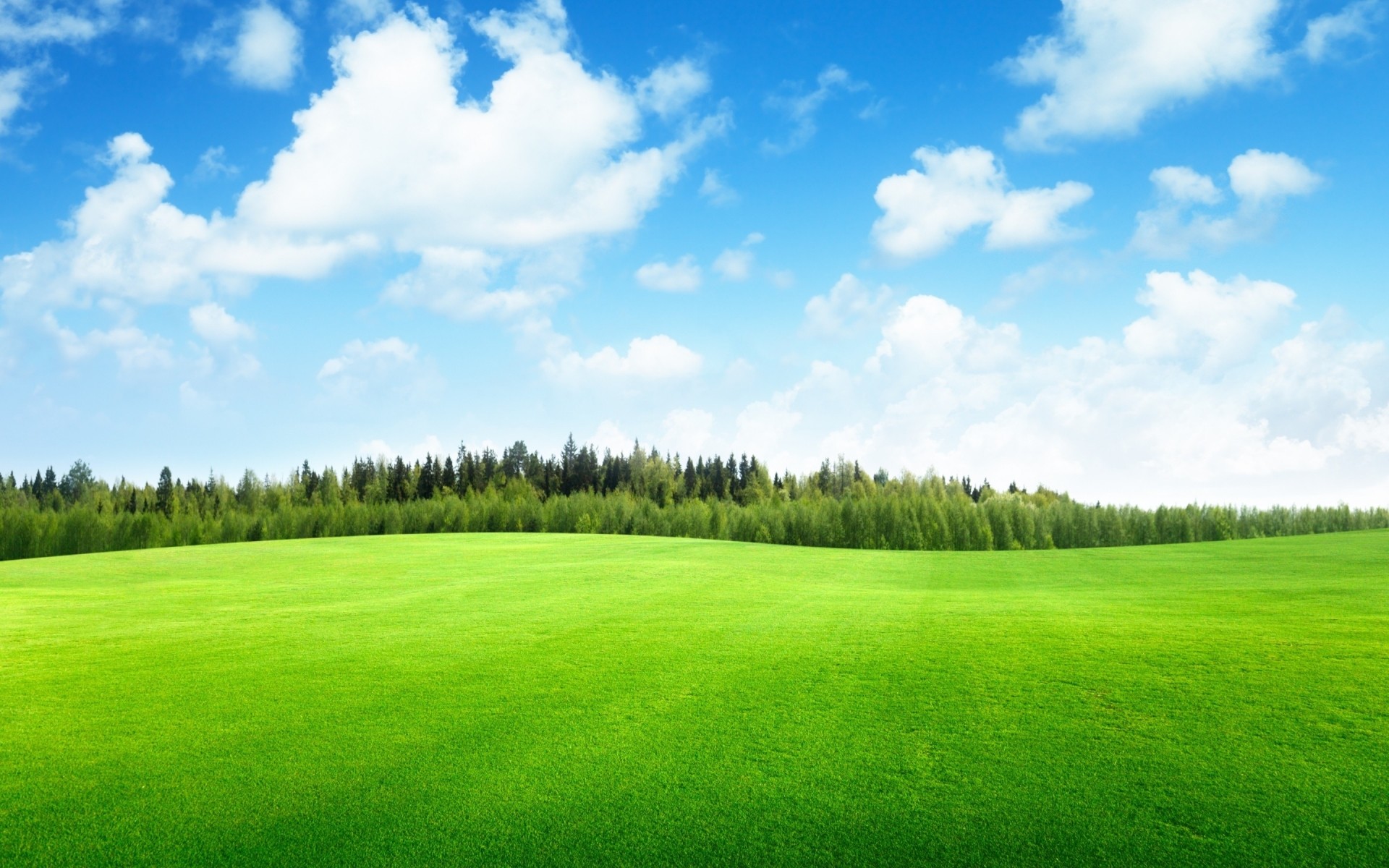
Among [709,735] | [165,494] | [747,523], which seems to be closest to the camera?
[709,735]

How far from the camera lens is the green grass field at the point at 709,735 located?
4172mm

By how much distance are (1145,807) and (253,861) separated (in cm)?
484

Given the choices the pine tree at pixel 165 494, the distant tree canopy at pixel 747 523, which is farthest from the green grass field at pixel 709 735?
the pine tree at pixel 165 494

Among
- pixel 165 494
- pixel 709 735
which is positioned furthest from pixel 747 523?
pixel 165 494

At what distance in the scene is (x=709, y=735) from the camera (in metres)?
5.57

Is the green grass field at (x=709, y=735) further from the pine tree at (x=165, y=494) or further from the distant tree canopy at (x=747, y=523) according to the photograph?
the pine tree at (x=165, y=494)

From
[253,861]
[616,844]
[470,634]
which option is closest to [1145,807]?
[616,844]

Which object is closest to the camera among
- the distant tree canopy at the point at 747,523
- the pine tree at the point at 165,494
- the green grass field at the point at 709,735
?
the green grass field at the point at 709,735

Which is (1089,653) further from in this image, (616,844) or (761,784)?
(616,844)

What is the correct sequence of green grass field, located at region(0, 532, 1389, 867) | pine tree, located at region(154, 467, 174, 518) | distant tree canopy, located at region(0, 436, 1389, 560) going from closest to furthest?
green grass field, located at region(0, 532, 1389, 867) < distant tree canopy, located at region(0, 436, 1389, 560) < pine tree, located at region(154, 467, 174, 518)

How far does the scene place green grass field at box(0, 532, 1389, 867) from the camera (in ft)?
13.7

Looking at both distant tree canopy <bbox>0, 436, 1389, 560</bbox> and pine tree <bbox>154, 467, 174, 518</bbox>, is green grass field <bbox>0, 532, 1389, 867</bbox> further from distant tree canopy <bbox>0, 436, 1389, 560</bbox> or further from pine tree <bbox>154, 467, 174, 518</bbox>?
pine tree <bbox>154, 467, 174, 518</bbox>

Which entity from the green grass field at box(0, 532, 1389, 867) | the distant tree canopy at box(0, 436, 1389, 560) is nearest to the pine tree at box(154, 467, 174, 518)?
the distant tree canopy at box(0, 436, 1389, 560)

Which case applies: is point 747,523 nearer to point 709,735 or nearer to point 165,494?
point 709,735
